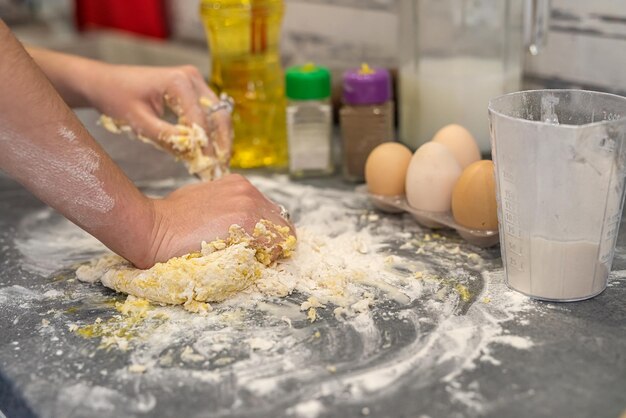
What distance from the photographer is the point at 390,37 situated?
1.44 metres

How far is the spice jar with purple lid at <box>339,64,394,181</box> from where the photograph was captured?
1.12 m

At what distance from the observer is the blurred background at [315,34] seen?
111 cm

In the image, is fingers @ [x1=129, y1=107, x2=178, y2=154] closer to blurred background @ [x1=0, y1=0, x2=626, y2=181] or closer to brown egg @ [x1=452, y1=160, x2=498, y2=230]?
blurred background @ [x1=0, y1=0, x2=626, y2=181]

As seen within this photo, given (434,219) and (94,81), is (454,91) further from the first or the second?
(94,81)

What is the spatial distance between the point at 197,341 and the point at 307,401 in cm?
15

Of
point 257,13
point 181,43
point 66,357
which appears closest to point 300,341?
point 66,357

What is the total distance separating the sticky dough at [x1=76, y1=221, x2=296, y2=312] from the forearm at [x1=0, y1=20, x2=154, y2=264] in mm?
35

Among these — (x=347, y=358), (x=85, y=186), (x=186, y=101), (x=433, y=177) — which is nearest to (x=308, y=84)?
(x=186, y=101)

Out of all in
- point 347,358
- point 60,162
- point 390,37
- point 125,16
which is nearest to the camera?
point 347,358

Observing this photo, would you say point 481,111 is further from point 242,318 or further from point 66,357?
point 66,357

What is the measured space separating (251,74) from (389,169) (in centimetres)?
40

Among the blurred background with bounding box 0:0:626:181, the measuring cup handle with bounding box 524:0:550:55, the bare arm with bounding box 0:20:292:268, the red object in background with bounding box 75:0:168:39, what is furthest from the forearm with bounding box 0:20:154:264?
the red object in background with bounding box 75:0:168:39

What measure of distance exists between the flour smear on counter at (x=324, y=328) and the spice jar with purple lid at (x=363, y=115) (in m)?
0.19

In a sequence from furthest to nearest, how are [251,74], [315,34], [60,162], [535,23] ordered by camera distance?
1. [315,34]
2. [251,74]
3. [535,23]
4. [60,162]
